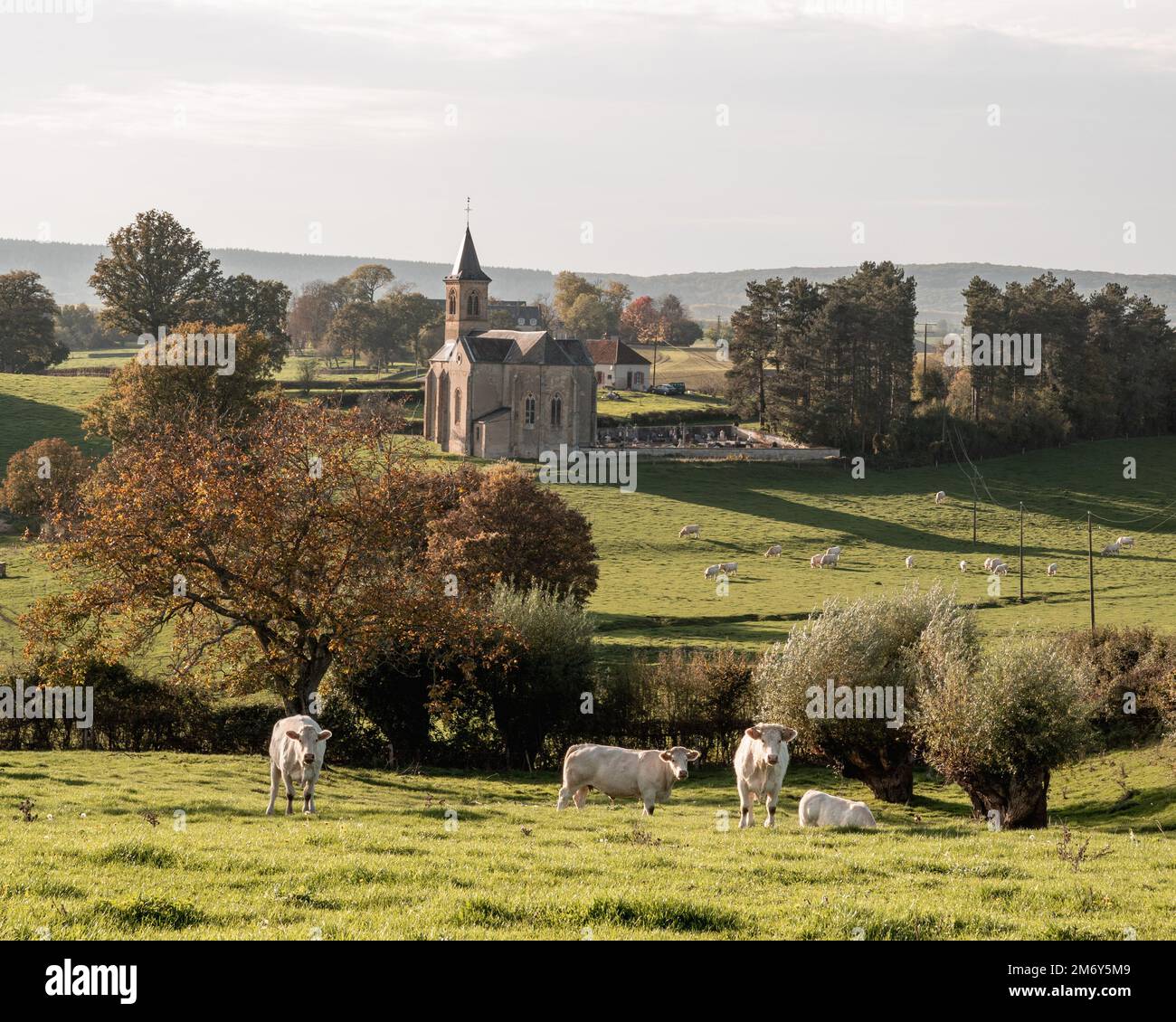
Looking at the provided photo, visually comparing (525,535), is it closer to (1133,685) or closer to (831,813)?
(1133,685)

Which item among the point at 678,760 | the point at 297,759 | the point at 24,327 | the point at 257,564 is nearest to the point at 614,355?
the point at 24,327

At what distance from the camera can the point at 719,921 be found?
40.6 feet

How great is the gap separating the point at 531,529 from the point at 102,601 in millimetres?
28824

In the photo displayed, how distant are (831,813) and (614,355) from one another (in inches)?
5682

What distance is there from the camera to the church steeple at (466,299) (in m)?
119

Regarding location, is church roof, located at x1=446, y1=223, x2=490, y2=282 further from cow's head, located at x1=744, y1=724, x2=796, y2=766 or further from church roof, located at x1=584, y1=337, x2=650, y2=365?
cow's head, located at x1=744, y1=724, x2=796, y2=766

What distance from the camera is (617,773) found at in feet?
78.1

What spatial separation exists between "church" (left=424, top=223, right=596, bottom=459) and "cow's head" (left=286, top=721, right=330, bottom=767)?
3277 inches

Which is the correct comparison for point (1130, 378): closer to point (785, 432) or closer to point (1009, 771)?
point (785, 432)

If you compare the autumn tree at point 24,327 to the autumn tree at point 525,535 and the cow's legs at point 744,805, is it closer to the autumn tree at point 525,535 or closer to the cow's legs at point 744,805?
the autumn tree at point 525,535

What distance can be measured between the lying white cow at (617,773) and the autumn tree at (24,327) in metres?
118

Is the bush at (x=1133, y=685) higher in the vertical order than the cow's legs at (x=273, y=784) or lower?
lower

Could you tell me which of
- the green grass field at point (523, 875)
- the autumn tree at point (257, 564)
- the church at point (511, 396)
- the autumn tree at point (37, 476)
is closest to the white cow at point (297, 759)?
the green grass field at point (523, 875)

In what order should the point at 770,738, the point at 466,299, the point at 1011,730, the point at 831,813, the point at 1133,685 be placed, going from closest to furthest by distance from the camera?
the point at 831,813
the point at 770,738
the point at 1011,730
the point at 1133,685
the point at 466,299
